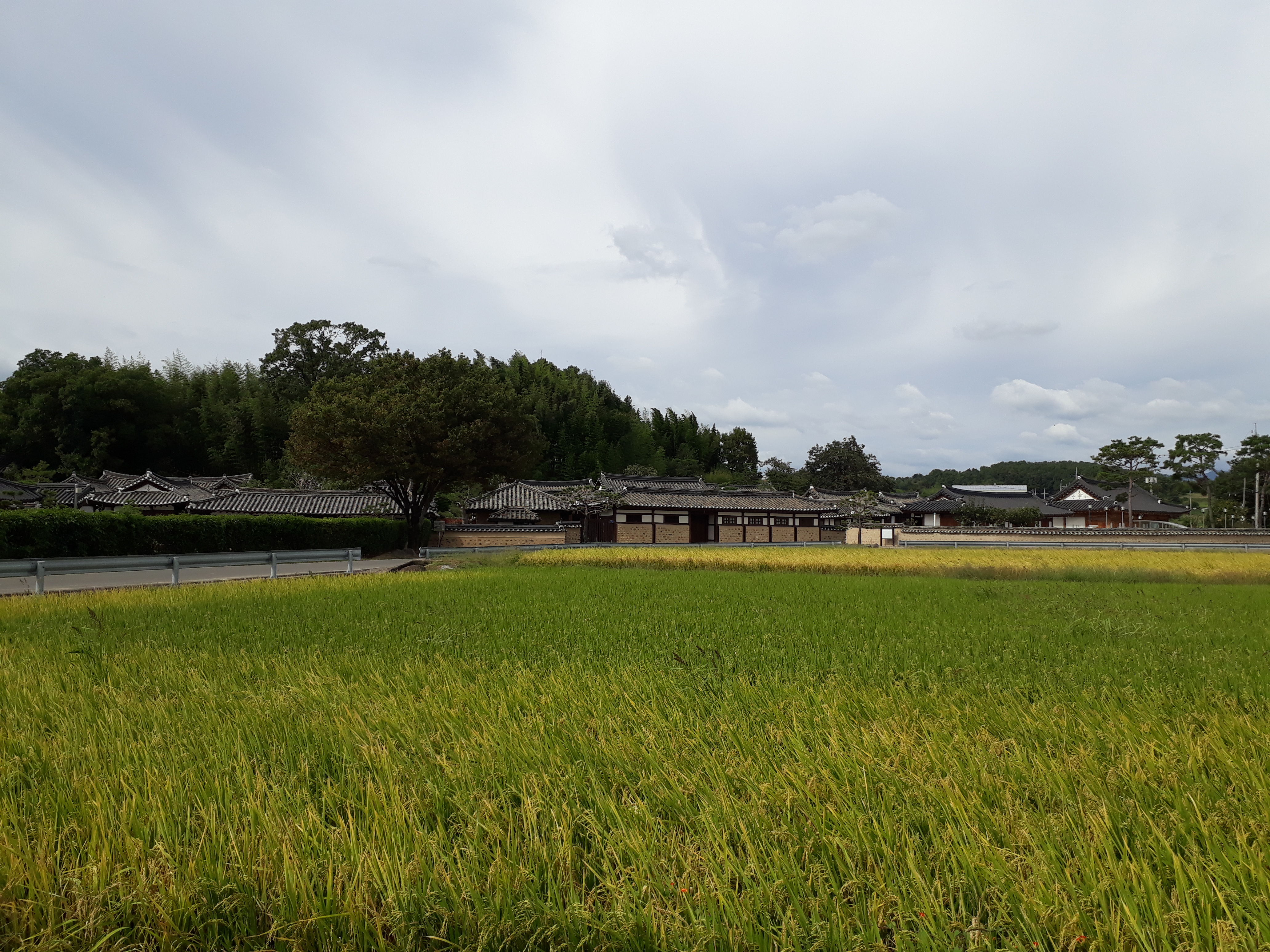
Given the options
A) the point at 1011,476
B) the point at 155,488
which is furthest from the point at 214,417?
the point at 1011,476

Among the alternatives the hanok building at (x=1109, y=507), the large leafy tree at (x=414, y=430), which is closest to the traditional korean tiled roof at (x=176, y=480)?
the large leafy tree at (x=414, y=430)

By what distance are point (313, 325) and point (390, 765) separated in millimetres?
53186

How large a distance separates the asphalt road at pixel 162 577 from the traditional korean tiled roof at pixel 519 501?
18.0 meters

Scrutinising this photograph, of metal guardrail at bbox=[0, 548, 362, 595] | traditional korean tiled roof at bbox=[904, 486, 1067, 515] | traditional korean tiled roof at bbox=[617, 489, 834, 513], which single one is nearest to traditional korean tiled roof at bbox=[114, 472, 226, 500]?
traditional korean tiled roof at bbox=[617, 489, 834, 513]

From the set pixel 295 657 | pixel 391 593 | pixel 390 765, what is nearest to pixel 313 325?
pixel 391 593

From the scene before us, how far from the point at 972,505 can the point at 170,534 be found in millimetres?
47225

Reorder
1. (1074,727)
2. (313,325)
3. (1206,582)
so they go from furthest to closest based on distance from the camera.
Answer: (313,325), (1206,582), (1074,727)

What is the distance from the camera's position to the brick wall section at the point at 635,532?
34.6 meters

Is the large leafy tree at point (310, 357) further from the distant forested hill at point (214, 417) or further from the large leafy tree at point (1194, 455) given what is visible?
the large leafy tree at point (1194, 455)

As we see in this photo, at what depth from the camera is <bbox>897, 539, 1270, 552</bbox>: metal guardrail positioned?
25.3 metres

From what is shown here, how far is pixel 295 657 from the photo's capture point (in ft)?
17.8

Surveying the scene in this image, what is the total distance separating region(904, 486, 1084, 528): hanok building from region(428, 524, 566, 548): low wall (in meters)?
30.1

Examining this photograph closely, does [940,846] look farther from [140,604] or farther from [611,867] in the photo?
[140,604]

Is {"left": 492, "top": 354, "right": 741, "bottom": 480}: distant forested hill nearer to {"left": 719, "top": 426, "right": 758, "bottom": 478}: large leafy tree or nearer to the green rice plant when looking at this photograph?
{"left": 719, "top": 426, "right": 758, "bottom": 478}: large leafy tree
